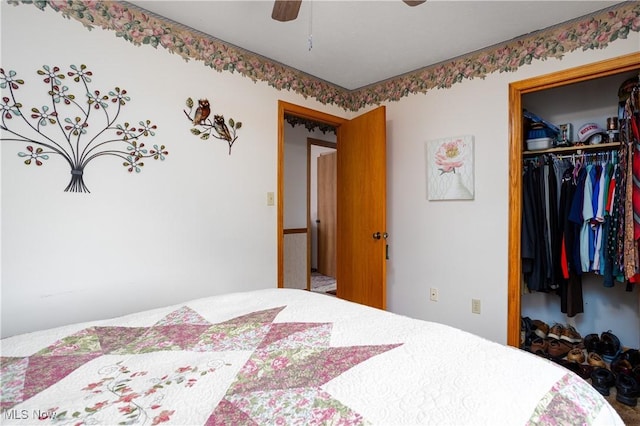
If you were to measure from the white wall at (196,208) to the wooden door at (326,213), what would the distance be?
195 cm

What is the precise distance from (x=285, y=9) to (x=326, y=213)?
3910mm

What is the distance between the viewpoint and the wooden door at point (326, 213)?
5.05 meters

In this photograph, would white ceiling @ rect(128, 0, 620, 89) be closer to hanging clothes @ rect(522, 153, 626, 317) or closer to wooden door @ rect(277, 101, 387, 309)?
wooden door @ rect(277, 101, 387, 309)

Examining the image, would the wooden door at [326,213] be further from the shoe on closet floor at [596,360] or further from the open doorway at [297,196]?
the shoe on closet floor at [596,360]

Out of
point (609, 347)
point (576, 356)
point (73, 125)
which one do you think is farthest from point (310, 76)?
point (609, 347)

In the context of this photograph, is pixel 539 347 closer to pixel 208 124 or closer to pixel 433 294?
pixel 433 294

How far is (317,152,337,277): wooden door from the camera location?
5.05 meters

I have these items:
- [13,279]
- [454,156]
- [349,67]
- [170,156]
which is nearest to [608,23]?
[454,156]

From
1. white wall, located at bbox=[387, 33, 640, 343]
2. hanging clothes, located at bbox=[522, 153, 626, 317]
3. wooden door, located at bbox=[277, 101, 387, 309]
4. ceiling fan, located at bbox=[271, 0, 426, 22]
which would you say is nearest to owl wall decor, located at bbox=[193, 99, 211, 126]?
wooden door, located at bbox=[277, 101, 387, 309]

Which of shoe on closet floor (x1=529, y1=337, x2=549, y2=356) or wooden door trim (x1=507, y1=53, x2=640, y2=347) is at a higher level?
wooden door trim (x1=507, y1=53, x2=640, y2=347)

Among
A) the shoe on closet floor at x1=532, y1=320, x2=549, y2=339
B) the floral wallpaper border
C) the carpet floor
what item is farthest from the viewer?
the carpet floor

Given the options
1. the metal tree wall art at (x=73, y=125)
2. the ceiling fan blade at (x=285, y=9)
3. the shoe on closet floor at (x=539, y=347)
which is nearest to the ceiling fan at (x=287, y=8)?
the ceiling fan blade at (x=285, y=9)

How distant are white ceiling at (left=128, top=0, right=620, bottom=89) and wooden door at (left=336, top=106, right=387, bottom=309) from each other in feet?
1.82

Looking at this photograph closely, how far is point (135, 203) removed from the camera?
192cm
